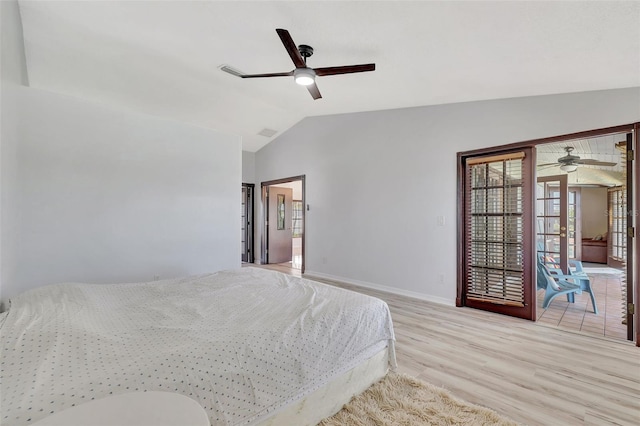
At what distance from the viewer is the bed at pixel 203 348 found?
1.00 m

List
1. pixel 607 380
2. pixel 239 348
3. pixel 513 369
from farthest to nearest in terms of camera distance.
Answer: pixel 513 369 < pixel 607 380 < pixel 239 348

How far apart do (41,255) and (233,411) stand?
290 centimetres

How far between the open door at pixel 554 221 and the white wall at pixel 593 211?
3.49m

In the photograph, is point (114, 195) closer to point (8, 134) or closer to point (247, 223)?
point (8, 134)

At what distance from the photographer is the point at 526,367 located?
2.24m

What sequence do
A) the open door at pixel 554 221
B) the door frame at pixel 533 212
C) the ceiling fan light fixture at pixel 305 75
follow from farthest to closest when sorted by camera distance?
the open door at pixel 554 221
the door frame at pixel 533 212
the ceiling fan light fixture at pixel 305 75

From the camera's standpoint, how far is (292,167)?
6125mm

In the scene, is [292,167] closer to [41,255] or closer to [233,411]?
[41,255]

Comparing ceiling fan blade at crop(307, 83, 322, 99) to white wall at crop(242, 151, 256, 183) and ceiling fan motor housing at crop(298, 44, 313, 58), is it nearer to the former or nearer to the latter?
ceiling fan motor housing at crop(298, 44, 313, 58)

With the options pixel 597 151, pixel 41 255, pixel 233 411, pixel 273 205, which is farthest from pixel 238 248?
pixel 597 151

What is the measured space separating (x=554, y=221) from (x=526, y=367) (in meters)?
4.47

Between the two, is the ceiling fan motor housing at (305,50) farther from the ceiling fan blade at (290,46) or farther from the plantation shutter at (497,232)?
the plantation shutter at (497,232)

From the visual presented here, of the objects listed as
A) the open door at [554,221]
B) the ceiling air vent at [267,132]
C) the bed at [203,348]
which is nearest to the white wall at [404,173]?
the ceiling air vent at [267,132]

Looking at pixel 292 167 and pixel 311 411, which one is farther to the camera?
pixel 292 167
